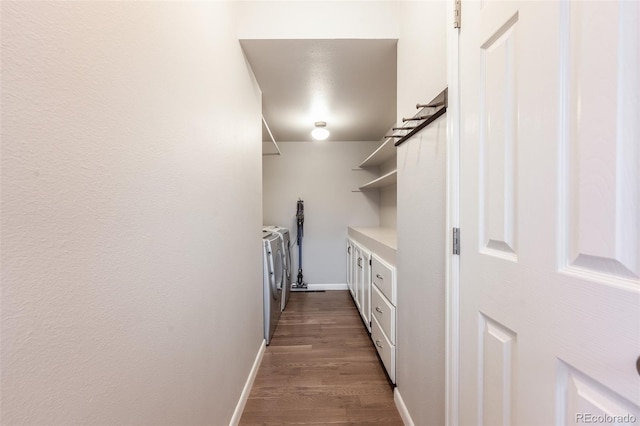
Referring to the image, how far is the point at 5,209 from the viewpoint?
365 millimetres

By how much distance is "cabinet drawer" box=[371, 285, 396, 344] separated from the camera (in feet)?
5.19

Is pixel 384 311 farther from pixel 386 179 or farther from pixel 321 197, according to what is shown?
pixel 321 197

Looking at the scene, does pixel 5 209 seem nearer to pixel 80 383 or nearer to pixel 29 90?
pixel 29 90

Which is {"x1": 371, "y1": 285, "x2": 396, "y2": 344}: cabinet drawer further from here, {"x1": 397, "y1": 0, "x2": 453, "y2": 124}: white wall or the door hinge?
{"x1": 397, "y1": 0, "x2": 453, "y2": 124}: white wall

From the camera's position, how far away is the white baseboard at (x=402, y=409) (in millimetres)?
1328

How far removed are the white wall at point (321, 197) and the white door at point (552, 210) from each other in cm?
304

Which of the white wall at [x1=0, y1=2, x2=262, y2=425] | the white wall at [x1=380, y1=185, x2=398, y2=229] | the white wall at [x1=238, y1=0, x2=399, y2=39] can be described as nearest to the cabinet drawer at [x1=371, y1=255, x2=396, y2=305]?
the white wall at [x1=0, y1=2, x2=262, y2=425]

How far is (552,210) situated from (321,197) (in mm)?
3368

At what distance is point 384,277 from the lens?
1.74 meters

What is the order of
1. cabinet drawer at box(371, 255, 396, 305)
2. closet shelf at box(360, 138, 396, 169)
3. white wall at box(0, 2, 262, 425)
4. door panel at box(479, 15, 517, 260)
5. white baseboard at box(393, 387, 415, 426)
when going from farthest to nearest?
closet shelf at box(360, 138, 396, 169) → cabinet drawer at box(371, 255, 396, 305) → white baseboard at box(393, 387, 415, 426) → door panel at box(479, 15, 517, 260) → white wall at box(0, 2, 262, 425)

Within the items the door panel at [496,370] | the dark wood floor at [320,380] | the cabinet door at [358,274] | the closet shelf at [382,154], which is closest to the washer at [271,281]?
the dark wood floor at [320,380]

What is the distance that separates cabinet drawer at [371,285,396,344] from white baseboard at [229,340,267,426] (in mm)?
965

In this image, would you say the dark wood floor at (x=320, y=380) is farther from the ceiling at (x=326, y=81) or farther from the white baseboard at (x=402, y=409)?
Result: the ceiling at (x=326, y=81)

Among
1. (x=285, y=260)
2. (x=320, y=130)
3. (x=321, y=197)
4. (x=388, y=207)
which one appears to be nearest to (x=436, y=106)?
(x=320, y=130)
